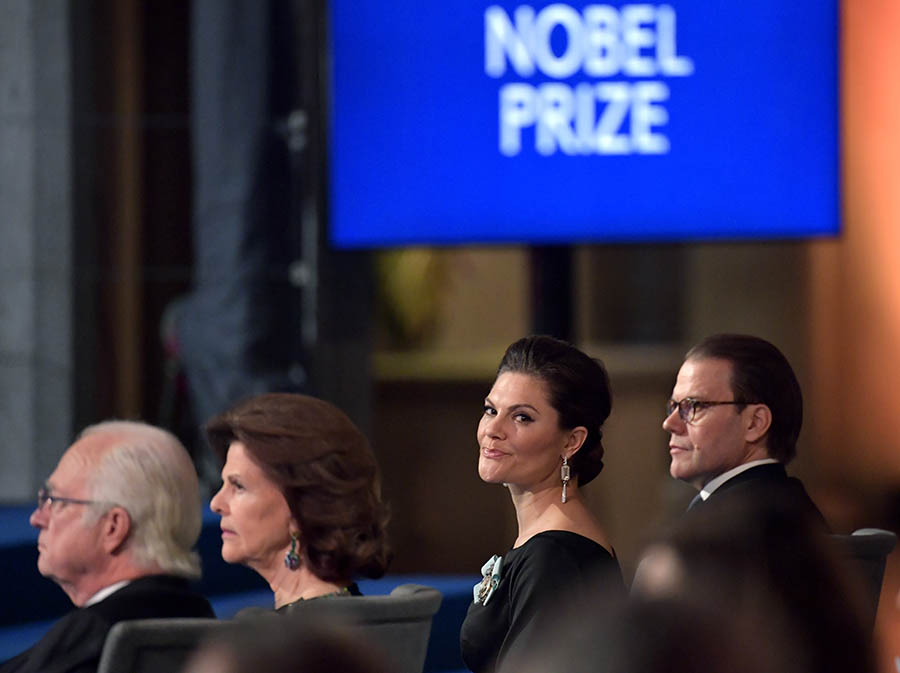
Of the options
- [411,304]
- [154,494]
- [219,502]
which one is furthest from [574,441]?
[411,304]

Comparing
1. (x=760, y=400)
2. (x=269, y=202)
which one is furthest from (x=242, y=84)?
(x=760, y=400)

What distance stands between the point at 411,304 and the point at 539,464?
5.52 metres

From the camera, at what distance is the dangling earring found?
7.72ft

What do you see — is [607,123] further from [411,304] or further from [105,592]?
[411,304]

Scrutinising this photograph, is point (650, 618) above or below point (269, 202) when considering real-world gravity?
below

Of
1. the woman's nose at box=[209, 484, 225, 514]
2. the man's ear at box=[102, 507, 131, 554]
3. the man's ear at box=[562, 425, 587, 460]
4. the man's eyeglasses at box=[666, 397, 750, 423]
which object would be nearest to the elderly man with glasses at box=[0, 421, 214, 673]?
the man's ear at box=[102, 507, 131, 554]

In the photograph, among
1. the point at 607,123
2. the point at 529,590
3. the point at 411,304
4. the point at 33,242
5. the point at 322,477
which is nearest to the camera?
the point at 529,590

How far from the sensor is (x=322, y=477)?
2.35 metres

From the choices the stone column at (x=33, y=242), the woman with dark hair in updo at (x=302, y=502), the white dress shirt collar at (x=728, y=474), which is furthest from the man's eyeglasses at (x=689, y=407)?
the stone column at (x=33, y=242)

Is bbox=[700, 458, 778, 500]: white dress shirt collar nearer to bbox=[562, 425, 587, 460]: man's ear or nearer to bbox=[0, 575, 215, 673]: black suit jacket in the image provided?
bbox=[562, 425, 587, 460]: man's ear

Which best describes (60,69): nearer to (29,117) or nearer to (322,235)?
(29,117)

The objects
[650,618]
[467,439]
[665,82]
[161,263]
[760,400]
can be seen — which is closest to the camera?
[650,618]

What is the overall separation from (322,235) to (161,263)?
0.74m

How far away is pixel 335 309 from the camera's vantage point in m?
5.48
